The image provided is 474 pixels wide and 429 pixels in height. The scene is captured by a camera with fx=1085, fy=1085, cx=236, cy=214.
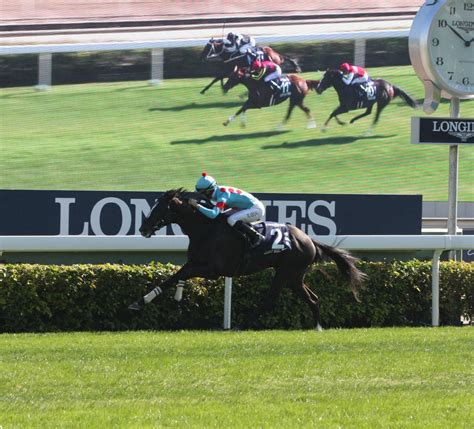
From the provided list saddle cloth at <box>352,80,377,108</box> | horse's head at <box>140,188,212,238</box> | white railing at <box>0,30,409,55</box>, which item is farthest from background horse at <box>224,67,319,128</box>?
horse's head at <box>140,188,212,238</box>

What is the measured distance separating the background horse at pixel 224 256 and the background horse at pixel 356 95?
14.1 metres

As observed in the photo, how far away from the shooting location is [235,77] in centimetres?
2373

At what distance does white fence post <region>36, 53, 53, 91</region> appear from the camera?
23188 millimetres

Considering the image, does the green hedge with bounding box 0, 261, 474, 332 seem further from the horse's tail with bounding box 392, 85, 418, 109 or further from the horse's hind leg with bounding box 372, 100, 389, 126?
the horse's tail with bounding box 392, 85, 418, 109

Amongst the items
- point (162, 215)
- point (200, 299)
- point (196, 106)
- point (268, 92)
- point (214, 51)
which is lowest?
point (200, 299)

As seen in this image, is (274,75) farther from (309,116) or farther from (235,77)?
(309,116)

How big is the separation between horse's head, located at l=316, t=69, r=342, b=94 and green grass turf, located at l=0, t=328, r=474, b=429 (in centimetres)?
1535

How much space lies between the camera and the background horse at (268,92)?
2375 cm

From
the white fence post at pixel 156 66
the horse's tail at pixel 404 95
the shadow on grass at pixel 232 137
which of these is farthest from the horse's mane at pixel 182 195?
the horse's tail at pixel 404 95

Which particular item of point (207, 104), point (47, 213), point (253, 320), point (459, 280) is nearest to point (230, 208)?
point (253, 320)

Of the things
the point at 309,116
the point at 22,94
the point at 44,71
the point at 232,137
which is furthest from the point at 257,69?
the point at 22,94

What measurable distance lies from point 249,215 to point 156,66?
14490mm

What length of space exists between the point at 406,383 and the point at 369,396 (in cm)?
54

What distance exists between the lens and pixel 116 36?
948 inches
